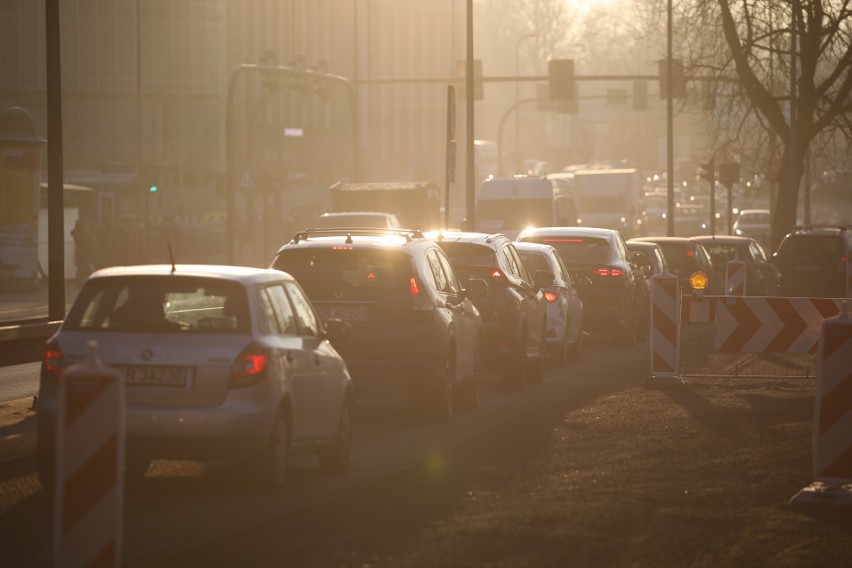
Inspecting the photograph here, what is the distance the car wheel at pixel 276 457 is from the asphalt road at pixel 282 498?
0.35 ft

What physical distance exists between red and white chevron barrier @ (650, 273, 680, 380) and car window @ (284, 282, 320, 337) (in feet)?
23.4

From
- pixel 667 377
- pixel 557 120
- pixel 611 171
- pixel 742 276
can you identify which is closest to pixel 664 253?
pixel 742 276

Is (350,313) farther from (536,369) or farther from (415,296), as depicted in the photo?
(536,369)

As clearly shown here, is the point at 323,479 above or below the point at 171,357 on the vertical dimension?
below

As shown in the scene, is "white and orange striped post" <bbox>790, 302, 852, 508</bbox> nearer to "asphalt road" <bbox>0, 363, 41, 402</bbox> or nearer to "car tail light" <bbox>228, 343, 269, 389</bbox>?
"car tail light" <bbox>228, 343, 269, 389</bbox>

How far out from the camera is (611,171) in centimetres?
7131

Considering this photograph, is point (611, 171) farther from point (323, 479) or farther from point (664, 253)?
point (323, 479)

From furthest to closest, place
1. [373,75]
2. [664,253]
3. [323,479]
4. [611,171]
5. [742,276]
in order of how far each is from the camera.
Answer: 1. [373,75]
2. [611,171]
3. [664,253]
4. [742,276]
5. [323,479]

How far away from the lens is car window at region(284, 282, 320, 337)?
1167cm

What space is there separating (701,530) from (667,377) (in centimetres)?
934

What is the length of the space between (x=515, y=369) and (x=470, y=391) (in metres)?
2.10

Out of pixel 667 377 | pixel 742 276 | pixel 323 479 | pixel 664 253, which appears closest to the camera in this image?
pixel 323 479

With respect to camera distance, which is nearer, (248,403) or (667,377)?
(248,403)

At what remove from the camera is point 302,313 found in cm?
1182
